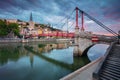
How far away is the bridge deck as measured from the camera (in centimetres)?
935

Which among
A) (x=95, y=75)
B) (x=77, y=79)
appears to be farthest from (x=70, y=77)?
(x=95, y=75)

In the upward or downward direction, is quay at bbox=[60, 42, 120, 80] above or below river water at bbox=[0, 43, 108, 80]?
above

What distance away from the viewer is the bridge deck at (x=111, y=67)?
9352 mm

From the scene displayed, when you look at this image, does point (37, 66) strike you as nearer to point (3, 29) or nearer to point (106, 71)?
point (106, 71)

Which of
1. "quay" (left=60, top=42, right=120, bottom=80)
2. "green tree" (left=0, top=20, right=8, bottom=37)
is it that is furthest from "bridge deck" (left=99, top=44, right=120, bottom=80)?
"green tree" (left=0, top=20, right=8, bottom=37)

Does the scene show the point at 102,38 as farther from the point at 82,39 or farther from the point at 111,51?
the point at 111,51

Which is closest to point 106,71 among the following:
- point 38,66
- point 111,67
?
point 111,67

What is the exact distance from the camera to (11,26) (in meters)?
67.2

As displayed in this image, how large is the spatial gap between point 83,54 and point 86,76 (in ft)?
49.2

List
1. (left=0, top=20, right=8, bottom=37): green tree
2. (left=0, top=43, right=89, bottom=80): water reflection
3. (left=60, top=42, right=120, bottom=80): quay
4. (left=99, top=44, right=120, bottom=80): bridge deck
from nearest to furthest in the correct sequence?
Answer: (left=60, top=42, right=120, bottom=80): quay, (left=99, top=44, right=120, bottom=80): bridge deck, (left=0, top=43, right=89, bottom=80): water reflection, (left=0, top=20, right=8, bottom=37): green tree

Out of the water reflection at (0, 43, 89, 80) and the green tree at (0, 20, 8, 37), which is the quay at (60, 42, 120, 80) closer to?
the water reflection at (0, 43, 89, 80)

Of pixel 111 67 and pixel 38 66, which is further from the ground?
pixel 111 67

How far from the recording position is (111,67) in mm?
10484

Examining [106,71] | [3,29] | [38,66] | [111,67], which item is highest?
[3,29]
